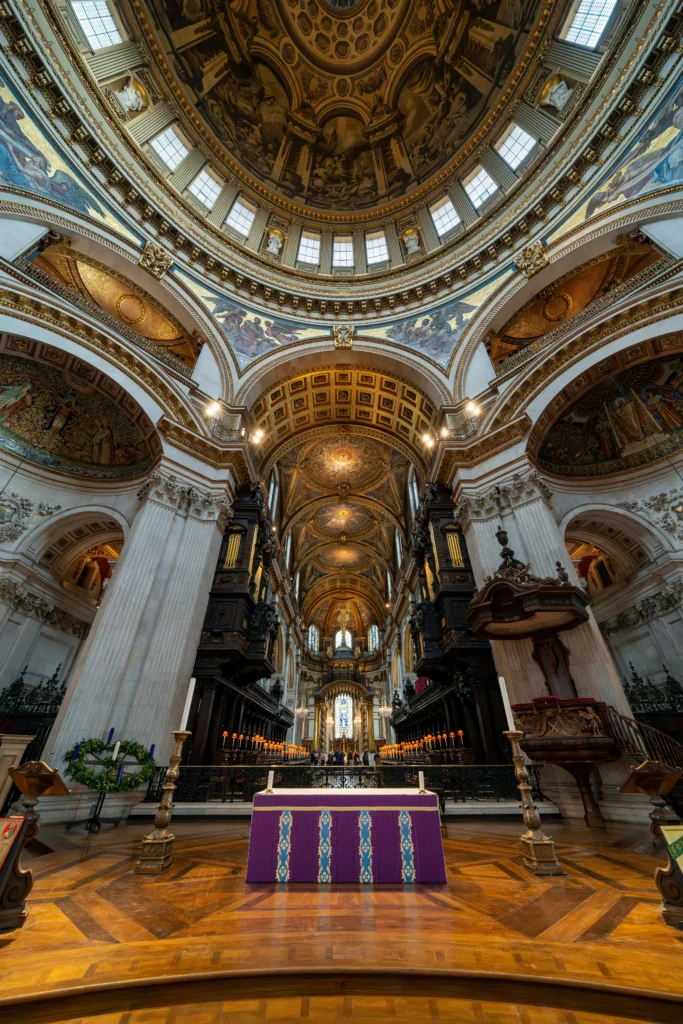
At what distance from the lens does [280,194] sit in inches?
794

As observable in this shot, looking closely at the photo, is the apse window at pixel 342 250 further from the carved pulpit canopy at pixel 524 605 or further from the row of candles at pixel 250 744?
the row of candles at pixel 250 744

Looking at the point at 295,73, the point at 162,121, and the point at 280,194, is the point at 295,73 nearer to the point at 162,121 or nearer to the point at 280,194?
the point at 280,194

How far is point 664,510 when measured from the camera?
1120 centimetres

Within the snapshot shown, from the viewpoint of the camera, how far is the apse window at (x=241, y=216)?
1838 centimetres

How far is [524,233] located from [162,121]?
1574 cm

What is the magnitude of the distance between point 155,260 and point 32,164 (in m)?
3.66

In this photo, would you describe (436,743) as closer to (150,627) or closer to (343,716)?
(150,627)

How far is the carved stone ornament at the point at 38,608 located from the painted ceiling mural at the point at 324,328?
421 inches

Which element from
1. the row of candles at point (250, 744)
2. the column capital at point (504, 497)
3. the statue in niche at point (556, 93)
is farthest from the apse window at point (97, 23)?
the row of candles at point (250, 744)

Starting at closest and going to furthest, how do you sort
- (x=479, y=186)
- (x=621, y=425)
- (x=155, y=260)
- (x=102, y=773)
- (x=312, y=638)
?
(x=102, y=773)
(x=621, y=425)
(x=155, y=260)
(x=479, y=186)
(x=312, y=638)

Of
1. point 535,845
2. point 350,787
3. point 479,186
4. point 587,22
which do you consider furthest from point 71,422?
point 587,22

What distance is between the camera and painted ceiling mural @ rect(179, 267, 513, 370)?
15391 millimetres

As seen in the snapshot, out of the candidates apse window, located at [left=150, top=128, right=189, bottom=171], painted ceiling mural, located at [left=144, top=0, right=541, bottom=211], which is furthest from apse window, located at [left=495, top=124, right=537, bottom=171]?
apse window, located at [left=150, top=128, right=189, bottom=171]

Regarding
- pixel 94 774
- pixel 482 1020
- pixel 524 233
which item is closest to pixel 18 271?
pixel 94 774
